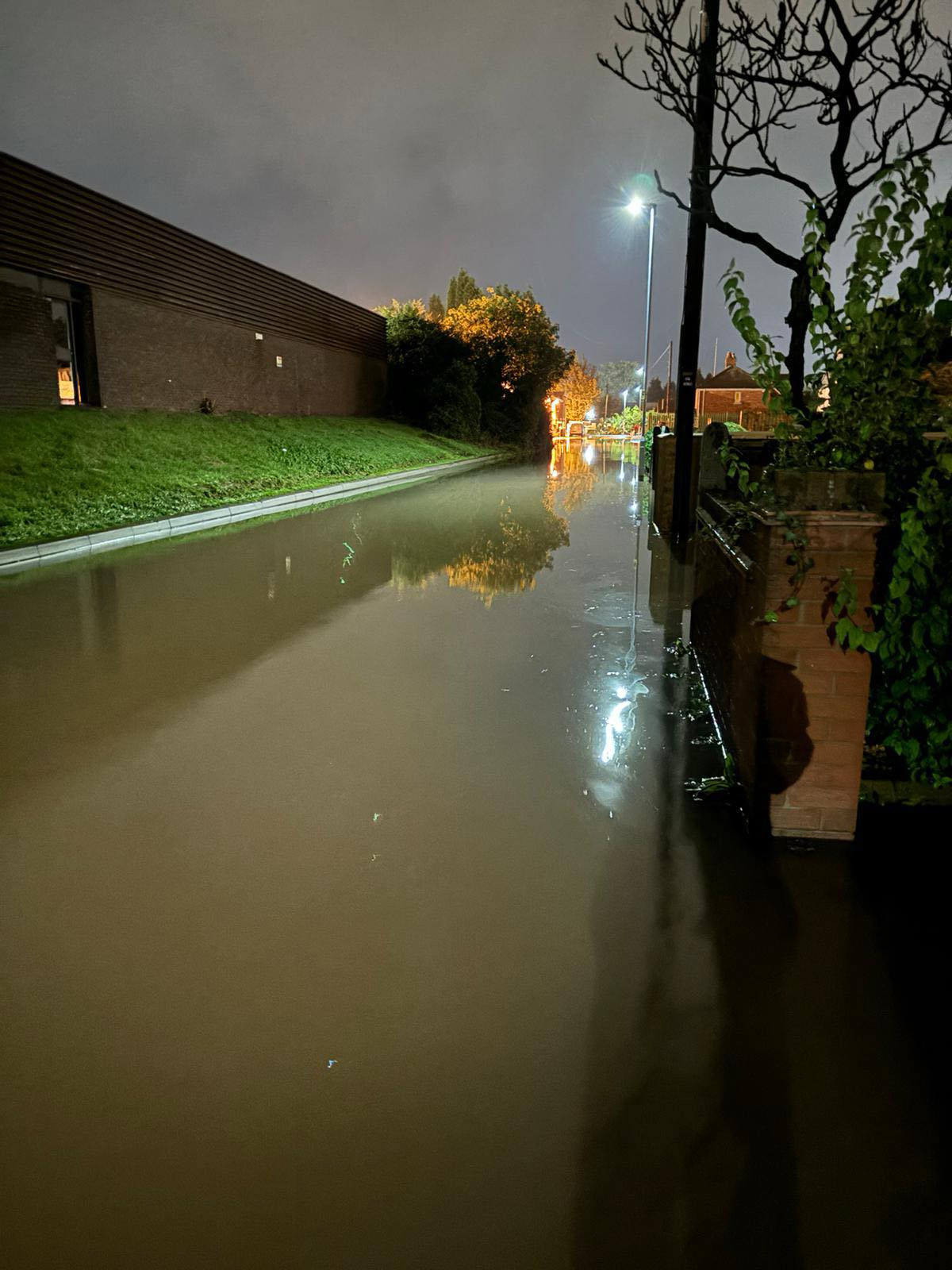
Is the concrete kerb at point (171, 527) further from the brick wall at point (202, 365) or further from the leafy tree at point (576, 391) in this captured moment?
the leafy tree at point (576, 391)

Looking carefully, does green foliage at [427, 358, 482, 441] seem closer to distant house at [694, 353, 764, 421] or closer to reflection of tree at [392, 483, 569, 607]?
reflection of tree at [392, 483, 569, 607]

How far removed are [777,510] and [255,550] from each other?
30.9ft

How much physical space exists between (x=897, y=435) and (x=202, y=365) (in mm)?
27390

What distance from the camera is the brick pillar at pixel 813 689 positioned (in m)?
3.37

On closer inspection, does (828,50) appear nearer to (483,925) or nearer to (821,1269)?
(483,925)

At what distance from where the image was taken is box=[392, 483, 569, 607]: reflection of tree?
Result: 31.6ft

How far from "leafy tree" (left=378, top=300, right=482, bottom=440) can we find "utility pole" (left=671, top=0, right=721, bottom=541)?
108ft

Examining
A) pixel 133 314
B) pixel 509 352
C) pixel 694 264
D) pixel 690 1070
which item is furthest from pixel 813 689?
pixel 509 352

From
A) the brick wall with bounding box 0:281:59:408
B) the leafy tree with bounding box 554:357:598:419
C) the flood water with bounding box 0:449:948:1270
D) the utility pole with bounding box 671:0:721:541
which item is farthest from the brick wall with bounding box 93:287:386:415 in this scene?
the leafy tree with bounding box 554:357:598:419

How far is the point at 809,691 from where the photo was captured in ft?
11.4

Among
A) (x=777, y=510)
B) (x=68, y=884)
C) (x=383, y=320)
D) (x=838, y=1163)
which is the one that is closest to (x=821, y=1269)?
(x=838, y=1163)

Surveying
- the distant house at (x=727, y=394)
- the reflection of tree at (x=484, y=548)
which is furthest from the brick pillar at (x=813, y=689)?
the distant house at (x=727, y=394)

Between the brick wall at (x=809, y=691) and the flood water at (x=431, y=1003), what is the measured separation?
25 centimetres

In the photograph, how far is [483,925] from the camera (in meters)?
3.00
